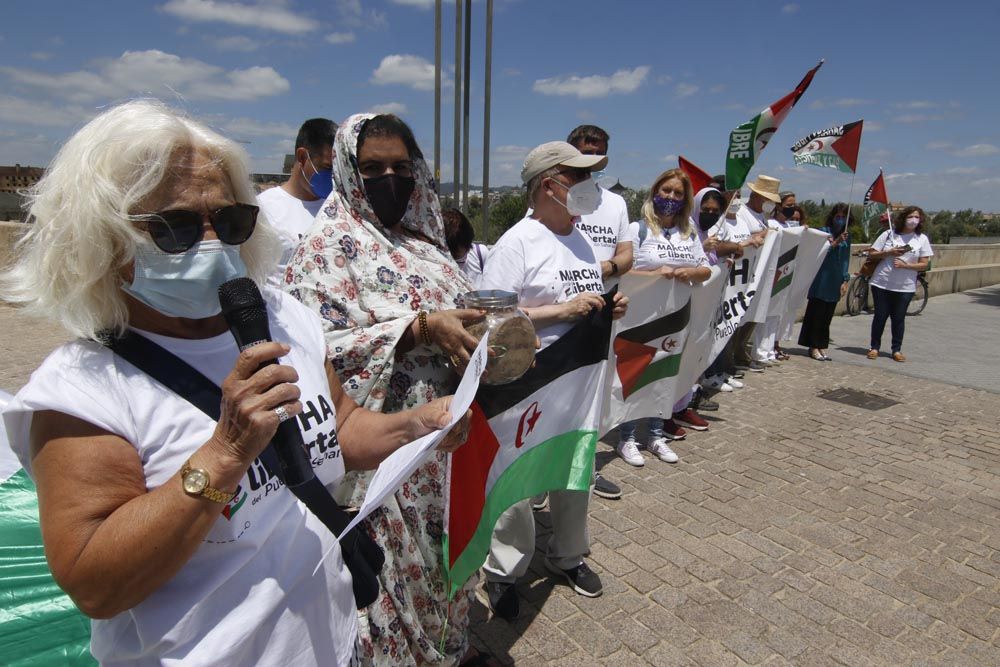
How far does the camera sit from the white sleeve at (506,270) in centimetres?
288

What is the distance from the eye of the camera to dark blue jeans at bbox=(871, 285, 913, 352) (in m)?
8.52

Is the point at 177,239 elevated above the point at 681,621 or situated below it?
above

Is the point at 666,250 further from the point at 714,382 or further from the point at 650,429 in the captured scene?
the point at 714,382

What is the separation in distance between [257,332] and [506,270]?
1.82 metres

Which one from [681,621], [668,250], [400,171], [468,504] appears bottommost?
[681,621]

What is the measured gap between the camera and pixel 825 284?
8.42 m

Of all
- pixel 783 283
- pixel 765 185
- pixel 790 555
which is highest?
pixel 765 185

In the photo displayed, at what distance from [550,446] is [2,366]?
7.30 meters

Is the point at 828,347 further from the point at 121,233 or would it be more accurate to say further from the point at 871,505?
the point at 121,233

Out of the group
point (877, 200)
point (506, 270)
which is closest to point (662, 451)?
point (506, 270)

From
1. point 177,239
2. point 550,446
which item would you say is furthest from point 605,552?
point 177,239

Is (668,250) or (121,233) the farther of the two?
(668,250)

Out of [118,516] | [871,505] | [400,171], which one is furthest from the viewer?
[871,505]

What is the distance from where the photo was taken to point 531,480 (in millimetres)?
2752
